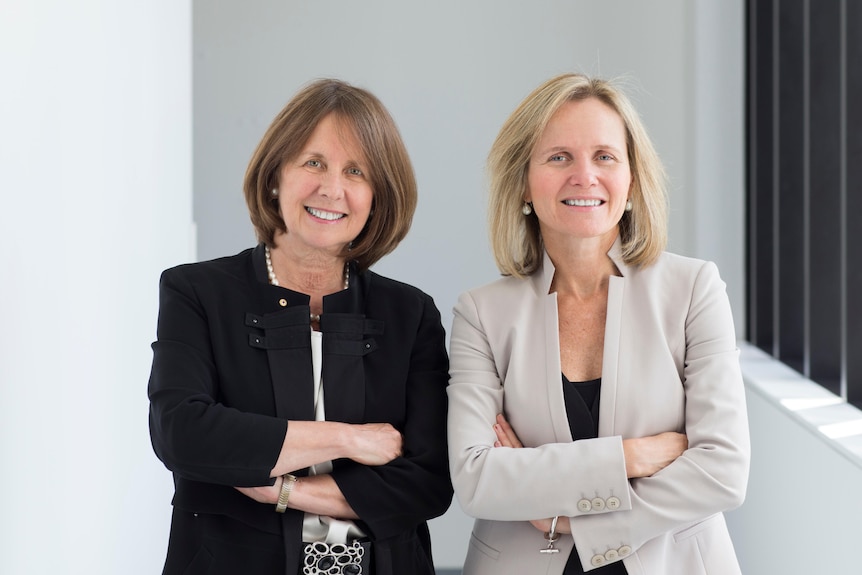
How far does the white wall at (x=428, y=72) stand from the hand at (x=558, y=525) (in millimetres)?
3193

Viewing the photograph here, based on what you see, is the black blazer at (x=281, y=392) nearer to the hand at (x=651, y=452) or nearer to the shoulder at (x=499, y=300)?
the shoulder at (x=499, y=300)

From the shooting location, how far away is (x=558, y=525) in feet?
6.18

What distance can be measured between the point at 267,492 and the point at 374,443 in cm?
21

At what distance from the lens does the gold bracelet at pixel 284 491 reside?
6.11 feet

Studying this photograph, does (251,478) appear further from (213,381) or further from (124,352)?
(124,352)

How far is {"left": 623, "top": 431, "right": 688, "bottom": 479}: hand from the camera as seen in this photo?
6.09 feet

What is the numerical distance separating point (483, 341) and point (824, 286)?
2135mm

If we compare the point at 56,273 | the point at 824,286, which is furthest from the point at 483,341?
the point at 824,286

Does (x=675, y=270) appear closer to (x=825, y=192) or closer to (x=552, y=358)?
(x=552, y=358)

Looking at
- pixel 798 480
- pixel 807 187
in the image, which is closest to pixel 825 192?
pixel 807 187

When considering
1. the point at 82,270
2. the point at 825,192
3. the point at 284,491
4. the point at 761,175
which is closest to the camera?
the point at 284,491

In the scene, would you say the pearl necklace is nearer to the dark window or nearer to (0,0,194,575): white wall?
(0,0,194,575): white wall

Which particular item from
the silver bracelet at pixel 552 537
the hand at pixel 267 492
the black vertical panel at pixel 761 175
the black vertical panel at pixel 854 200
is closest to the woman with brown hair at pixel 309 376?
the hand at pixel 267 492

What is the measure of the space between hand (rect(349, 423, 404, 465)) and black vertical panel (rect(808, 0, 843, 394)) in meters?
2.14
